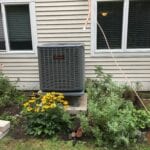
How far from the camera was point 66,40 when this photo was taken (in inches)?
197

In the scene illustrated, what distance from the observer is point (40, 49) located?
4.02 meters

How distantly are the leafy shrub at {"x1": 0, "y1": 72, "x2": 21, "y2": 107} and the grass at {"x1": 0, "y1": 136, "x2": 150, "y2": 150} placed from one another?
1.16 m

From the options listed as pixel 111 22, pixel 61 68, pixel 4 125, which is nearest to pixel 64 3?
pixel 111 22

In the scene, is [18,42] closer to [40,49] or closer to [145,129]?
[40,49]

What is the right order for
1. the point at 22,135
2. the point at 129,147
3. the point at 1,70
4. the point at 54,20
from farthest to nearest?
1. the point at 1,70
2. the point at 54,20
3. the point at 22,135
4. the point at 129,147

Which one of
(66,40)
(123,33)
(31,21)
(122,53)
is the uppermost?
(31,21)

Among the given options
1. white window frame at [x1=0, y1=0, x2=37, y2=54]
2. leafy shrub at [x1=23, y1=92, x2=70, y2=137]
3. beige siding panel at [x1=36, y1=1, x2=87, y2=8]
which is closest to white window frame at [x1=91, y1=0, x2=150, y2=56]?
beige siding panel at [x1=36, y1=1, x2=87, y2=8]

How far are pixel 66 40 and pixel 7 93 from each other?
5.26ft

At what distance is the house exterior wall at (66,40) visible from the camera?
481cm

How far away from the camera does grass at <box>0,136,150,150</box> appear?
3262mm

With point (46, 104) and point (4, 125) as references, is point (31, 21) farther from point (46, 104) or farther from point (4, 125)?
point (4, 125)

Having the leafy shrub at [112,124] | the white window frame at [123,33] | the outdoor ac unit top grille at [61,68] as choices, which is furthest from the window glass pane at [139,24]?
the leafy shrub at [112,124]

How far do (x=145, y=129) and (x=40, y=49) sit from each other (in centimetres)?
211

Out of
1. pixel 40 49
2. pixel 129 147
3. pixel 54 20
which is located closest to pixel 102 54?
pixel 54 20
